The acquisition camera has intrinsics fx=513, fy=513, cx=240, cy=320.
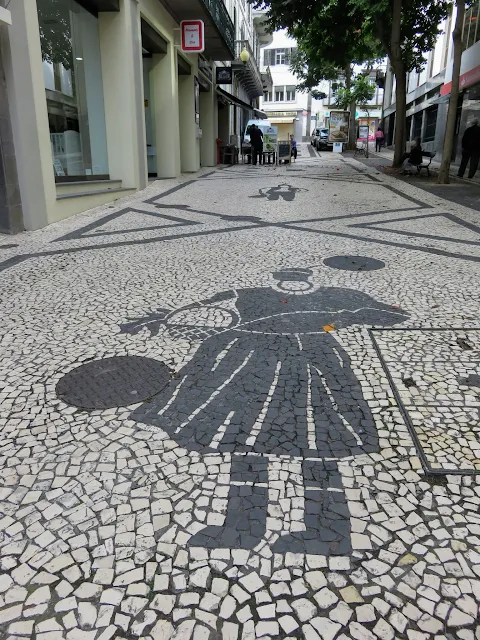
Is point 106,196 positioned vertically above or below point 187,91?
below

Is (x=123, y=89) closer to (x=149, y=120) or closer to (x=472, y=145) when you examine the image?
(x=149, y=120)

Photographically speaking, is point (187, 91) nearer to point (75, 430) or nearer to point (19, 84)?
point (19, 84)

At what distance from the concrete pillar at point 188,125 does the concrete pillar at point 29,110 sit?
454 inches

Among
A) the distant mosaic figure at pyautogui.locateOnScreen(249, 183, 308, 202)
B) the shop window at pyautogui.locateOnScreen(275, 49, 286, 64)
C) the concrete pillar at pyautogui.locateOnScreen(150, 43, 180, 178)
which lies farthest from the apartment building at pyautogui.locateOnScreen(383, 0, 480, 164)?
the shop window at pyautogui.locateOnScreen(275, 49, 286, 64)

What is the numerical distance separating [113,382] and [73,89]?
944cm

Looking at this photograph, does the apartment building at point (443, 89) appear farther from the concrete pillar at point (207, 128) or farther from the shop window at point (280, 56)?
the shop window at point (280, 56)

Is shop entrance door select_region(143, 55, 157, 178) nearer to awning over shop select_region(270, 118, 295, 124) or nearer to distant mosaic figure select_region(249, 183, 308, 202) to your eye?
distant mosaic figure select_region(249, 183, 308, 202)

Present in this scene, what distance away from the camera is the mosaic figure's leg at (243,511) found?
1.89 m

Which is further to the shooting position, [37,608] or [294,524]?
[294,524]

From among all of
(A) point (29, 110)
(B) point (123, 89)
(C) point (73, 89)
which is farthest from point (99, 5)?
(A) point (29, 110)

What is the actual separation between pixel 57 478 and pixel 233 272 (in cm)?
348

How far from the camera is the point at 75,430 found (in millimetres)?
2547

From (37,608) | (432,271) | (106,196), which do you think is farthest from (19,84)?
(37,608)

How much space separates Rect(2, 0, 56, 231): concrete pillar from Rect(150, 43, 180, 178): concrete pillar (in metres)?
8.06
